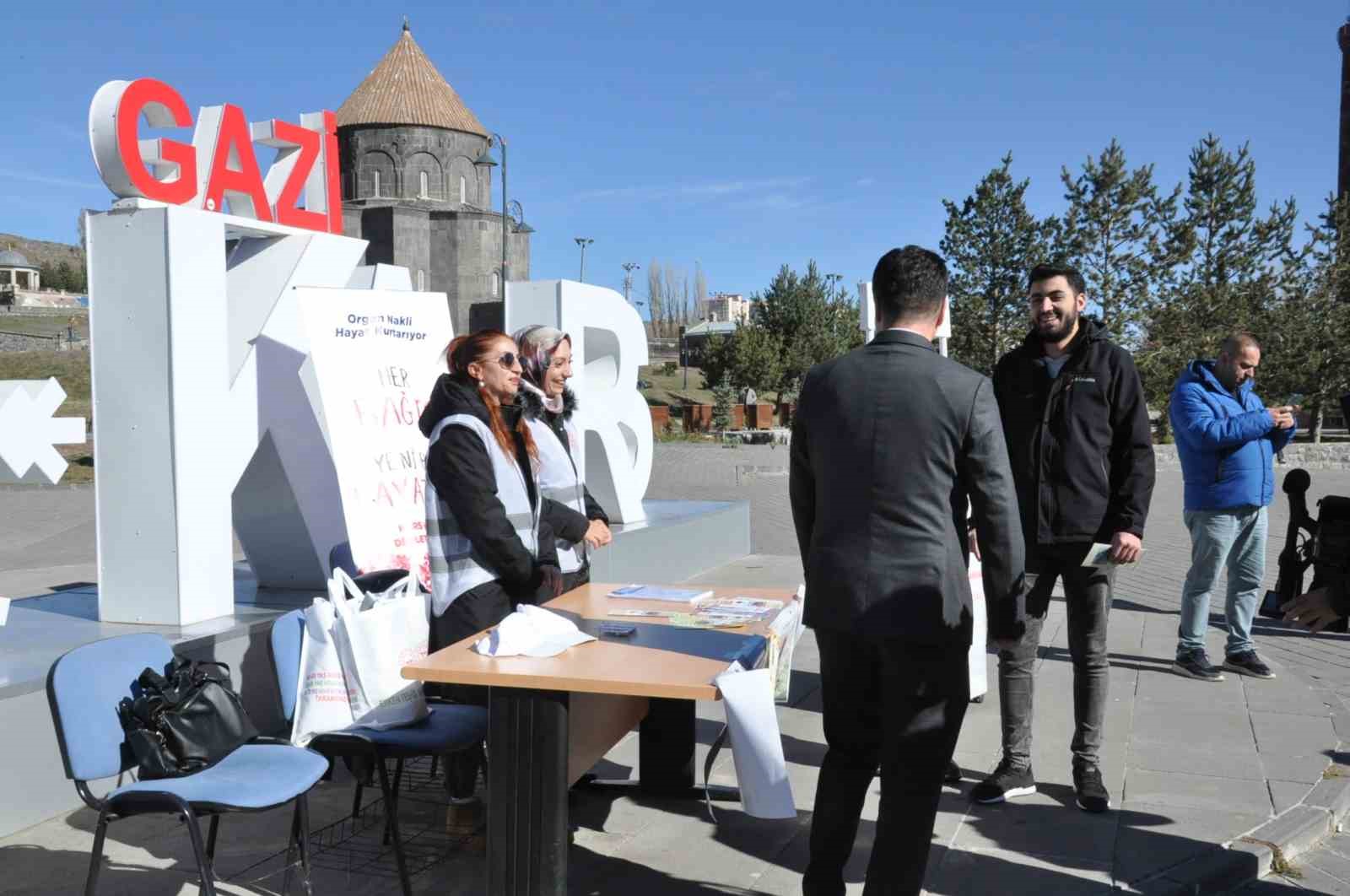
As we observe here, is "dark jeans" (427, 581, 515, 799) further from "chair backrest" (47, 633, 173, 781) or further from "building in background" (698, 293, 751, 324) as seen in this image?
"building in background" (698, 293, 751, 324)

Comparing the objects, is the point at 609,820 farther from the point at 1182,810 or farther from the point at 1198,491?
the point at 1198,491

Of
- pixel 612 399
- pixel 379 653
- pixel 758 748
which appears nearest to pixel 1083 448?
pixel 758 748

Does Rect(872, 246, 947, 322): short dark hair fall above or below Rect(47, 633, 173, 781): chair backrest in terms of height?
above

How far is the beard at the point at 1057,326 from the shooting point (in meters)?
4.36

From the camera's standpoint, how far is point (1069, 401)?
4328mm

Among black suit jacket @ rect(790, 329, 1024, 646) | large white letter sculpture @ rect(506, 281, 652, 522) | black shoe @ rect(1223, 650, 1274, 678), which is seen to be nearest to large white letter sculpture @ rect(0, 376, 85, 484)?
black suit jacket @ rect(790, 329, 1024, 646)

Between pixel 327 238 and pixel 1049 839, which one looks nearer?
pixel 1049 839

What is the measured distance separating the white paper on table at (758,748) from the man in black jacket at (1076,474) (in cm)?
163

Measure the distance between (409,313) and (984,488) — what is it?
425 cm

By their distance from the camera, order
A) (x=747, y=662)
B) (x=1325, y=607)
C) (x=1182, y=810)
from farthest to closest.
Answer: (x=1182, y=810) → (x=1325, y=607) → (x=747, y=662)

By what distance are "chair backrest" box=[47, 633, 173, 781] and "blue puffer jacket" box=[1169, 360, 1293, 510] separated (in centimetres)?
533

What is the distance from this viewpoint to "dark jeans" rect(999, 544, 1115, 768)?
4.38 metres

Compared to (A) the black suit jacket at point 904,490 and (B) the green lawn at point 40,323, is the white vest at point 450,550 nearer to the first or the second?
(A) the black suit jacket at point 904,490

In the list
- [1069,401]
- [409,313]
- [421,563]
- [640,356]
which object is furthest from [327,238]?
[1069,401]
